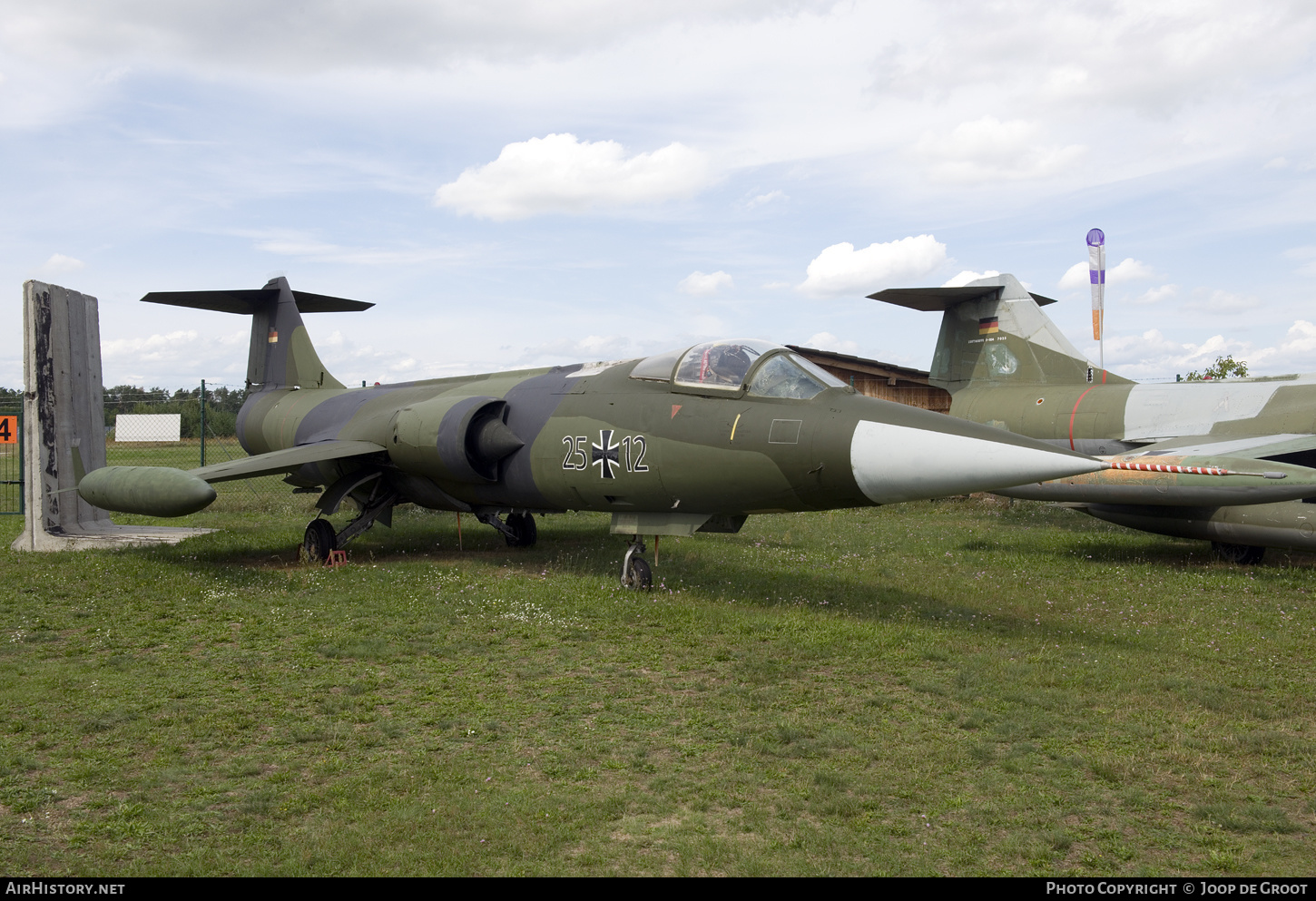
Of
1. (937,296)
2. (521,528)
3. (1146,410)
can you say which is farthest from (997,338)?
(521,528)

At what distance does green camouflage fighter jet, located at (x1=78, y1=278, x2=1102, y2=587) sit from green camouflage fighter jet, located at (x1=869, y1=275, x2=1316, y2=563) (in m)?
1.86

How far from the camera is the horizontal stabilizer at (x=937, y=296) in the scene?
1594cm

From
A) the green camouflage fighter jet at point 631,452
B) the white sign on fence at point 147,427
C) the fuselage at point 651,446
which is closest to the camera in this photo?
the fuselage at point 651,446

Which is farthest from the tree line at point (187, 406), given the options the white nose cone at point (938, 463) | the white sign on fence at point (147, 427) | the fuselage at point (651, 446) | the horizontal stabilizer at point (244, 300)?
the white nose cone at point (938, 463)

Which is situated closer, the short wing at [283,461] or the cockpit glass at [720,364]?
the cockpit glass at [720,364]

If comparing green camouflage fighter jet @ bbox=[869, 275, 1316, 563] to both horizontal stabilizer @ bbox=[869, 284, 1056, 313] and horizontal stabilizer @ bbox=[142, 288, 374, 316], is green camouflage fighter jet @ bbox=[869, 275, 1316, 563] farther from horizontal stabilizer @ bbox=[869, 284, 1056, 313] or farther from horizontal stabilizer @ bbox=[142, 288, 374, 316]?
horizontal stabilizer @ bbox=[142, 288, 374, 316]

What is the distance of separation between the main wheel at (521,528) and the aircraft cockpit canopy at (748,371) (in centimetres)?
453

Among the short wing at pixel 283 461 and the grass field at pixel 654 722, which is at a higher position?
the short wing at pixel 283 461

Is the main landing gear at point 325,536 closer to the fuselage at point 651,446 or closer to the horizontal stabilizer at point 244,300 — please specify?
the fuselage at point 651,446

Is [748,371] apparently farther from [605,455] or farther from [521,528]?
[521,528]

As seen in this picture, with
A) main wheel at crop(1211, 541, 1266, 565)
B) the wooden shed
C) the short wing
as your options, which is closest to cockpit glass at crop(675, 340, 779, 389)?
the short wing

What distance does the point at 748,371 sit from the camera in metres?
8.29

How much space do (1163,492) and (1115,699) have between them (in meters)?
5.74
